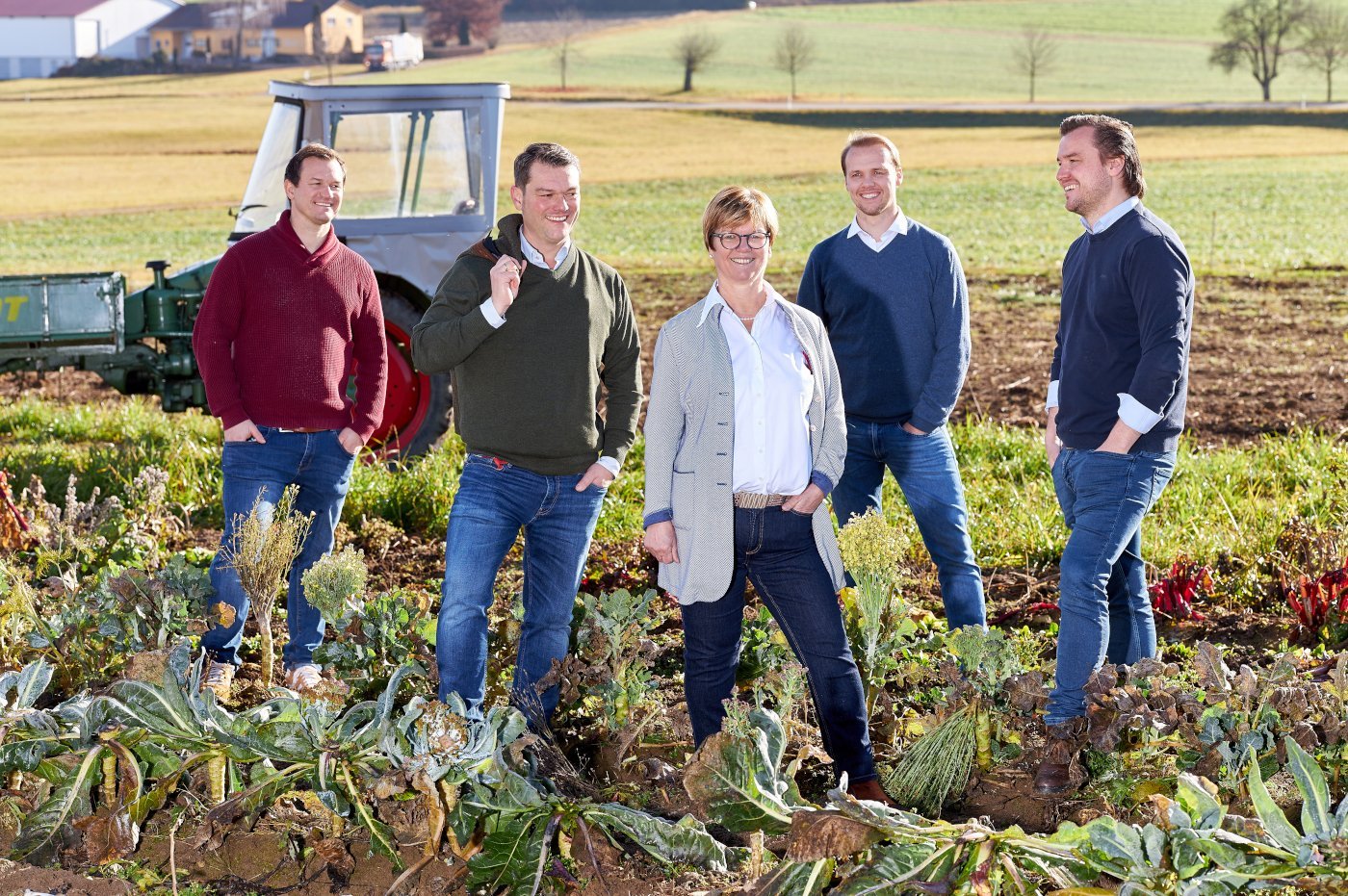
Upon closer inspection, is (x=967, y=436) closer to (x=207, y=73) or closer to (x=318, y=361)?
(x=318, y=361)

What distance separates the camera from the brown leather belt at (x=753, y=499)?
11.6 ft

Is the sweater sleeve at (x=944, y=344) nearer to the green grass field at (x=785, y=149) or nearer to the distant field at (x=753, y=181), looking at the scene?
the green grass field at (x=785, y=149)

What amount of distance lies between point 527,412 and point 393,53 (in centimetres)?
8435

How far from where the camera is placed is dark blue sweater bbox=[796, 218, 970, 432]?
14.6 feet

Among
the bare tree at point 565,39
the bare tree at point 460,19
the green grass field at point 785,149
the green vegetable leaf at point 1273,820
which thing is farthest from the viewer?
the bare tree at point 460,19

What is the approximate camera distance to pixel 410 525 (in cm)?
656

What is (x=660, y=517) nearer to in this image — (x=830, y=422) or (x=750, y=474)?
(x=750, y=474)

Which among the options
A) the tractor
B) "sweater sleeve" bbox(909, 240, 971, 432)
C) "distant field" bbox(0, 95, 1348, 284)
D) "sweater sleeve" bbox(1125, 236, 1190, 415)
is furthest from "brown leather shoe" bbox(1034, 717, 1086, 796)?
"distant field" bbox(0, 95, 1348, 284)

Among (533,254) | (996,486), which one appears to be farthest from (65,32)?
(533,254)

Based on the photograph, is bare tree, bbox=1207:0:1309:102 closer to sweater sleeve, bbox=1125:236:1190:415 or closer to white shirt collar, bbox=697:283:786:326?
sweater sleeve, bbox=1125:236:1190:415

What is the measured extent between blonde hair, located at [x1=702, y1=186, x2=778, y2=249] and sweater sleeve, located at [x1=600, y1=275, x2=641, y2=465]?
61 centimetres

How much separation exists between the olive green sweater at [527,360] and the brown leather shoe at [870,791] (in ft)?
3.68

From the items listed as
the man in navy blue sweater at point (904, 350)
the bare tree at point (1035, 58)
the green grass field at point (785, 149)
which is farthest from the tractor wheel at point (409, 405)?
the bare tree at point (1035, 58)

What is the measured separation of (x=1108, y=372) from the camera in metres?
3.90
